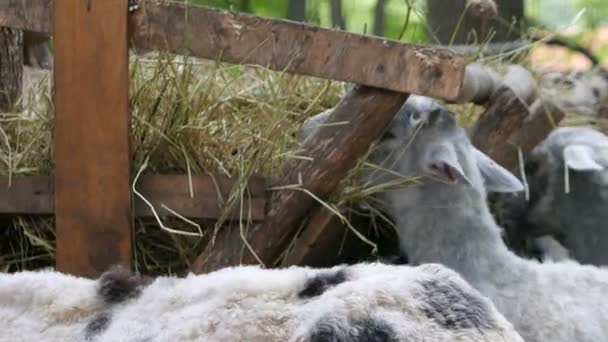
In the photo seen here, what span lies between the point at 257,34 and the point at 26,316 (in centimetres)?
116

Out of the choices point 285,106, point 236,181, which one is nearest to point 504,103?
point 285,106

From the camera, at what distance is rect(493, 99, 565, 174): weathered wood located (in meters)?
4.49

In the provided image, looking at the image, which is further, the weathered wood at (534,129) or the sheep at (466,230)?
the weathered wood at (534,129)

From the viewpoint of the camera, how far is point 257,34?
10.2ft

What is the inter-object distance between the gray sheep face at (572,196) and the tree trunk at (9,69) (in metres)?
2.39

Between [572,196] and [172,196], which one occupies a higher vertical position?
[172,196]

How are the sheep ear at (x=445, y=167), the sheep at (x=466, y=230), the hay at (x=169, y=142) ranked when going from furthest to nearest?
1. the sheep ear at (x=445, y=167)
2. the sheep at (x=466, y=230)
3. the hay at (x=169, y=142)

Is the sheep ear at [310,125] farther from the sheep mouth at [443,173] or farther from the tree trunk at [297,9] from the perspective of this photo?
the tree trunk at [297,9]

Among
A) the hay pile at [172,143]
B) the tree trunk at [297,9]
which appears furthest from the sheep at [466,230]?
the tree trunk at [297,9]

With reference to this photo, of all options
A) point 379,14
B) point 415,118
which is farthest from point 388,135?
point 379,14

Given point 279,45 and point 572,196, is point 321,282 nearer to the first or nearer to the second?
point 279,45

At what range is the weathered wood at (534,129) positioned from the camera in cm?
449

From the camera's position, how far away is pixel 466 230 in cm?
371

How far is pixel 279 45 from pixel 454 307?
1265mm
